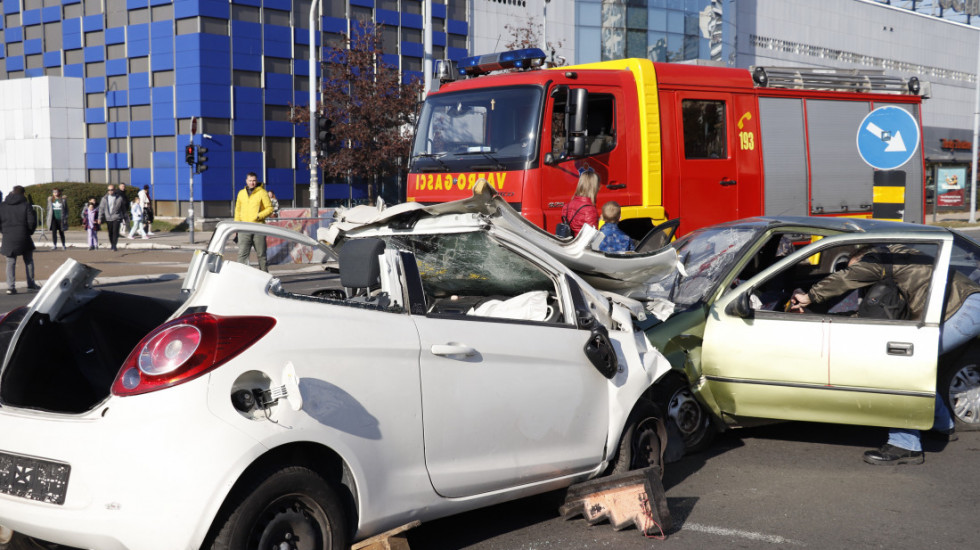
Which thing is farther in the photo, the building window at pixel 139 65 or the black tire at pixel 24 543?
the building window at pixel 139 65

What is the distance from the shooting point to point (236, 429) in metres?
3.45

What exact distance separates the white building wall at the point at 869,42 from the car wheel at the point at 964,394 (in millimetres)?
47175

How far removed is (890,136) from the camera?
10.7m

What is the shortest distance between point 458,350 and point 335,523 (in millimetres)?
906

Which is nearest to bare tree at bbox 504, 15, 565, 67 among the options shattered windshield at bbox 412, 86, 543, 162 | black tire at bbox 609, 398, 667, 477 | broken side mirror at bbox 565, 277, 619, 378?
shattered windshield at bbox 412, 86, 543, 162

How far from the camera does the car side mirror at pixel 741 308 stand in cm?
612

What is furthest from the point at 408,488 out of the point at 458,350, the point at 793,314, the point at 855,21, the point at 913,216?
the point at 855,21

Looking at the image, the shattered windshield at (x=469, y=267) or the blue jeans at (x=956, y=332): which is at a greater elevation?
the shattered windshield at (x=469, y=267)

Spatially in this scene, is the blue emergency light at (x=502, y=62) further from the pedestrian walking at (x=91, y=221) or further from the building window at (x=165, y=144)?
the building window at (x=165, y=144)

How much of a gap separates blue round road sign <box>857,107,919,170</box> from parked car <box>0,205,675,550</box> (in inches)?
253

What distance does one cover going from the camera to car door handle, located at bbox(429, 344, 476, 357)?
413 cm

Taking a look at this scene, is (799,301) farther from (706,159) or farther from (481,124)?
(706,159)

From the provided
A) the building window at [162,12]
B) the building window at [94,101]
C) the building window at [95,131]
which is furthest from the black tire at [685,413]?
the building window at [94,101]

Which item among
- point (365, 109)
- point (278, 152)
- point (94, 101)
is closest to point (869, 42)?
point (365, 109)
